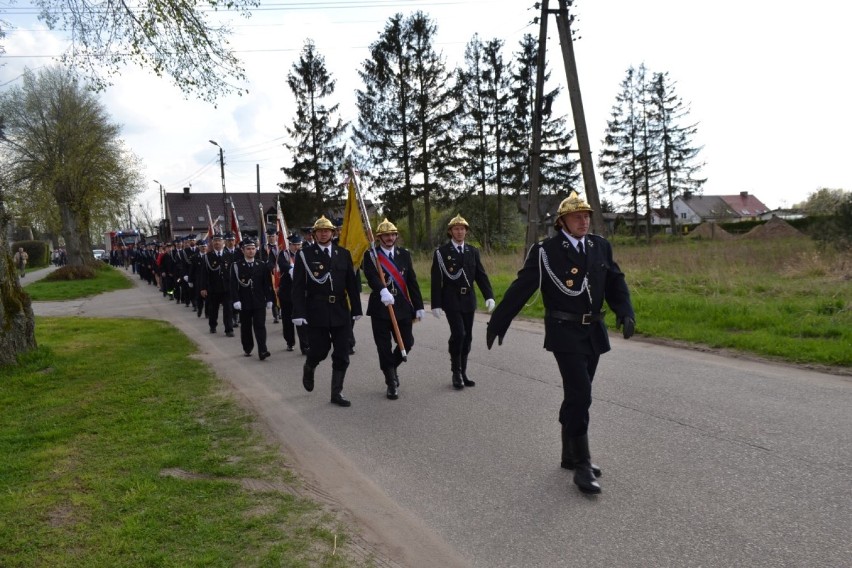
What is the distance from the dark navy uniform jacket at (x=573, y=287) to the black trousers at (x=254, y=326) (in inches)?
267

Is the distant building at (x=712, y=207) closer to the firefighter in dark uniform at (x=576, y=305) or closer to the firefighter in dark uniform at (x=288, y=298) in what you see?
the firefighter in dark uniform at (x=288, y=298)

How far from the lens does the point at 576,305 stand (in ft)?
15.9

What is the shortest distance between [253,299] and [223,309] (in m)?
3.86

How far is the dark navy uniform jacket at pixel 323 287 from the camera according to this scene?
25.1ft

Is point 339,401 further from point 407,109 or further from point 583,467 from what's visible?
point 407,109

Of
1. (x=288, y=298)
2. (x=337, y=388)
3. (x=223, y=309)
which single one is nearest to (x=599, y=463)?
(x=337, y=388)

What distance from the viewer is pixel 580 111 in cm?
1575

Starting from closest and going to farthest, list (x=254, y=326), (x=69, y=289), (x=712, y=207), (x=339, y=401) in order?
(x=339, y=401), (x=254, y=326), (x=69, y=289), (x=712, y=207)

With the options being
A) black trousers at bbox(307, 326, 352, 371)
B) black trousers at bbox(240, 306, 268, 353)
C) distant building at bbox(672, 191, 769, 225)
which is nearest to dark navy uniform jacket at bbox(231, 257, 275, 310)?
black trousers at bbox(240, 306, 268, 353)

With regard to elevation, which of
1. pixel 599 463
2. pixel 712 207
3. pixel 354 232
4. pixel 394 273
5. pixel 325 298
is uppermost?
pixel 712 207

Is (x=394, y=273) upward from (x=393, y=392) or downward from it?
upward

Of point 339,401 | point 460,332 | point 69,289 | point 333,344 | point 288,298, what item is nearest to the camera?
point 339,401

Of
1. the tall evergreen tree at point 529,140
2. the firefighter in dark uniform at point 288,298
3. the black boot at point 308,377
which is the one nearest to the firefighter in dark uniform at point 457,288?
the black boot at point 308,377

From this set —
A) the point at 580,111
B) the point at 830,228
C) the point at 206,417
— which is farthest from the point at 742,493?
the point at 830,228
